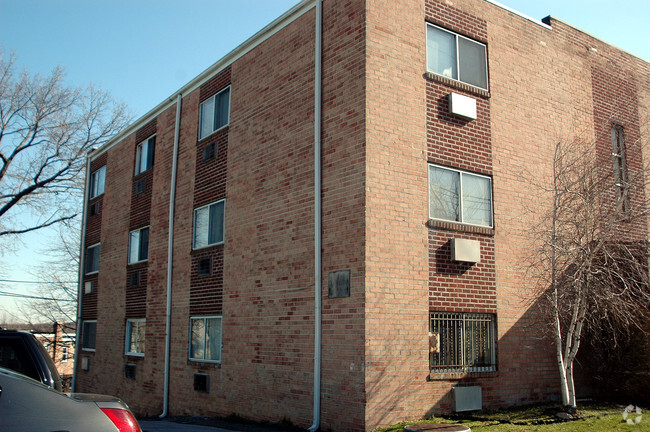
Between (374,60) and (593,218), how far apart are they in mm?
4897

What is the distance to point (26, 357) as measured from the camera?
576cm

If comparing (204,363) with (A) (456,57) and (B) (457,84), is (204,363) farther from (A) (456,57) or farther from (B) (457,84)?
(A) (456,57)

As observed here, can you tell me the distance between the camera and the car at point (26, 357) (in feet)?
18.6

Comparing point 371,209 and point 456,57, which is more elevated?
point 456,57

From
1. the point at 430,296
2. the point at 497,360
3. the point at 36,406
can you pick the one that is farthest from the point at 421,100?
the point at 36,406

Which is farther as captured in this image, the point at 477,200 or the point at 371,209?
the point at 477,200

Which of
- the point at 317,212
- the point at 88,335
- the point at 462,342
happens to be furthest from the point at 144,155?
the point at 462,342

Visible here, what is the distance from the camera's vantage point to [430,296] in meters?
10.7

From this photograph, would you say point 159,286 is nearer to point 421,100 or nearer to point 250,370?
point 250,370

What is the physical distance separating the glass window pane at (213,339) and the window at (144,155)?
21.7 ft

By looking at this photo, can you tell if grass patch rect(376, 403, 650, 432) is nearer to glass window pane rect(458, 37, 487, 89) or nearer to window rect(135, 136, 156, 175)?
glass window pane rect(458, 37, 487, 89)

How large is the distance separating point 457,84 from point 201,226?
7.19m

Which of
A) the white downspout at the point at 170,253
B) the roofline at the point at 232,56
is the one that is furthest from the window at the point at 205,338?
the roofline at the point at 232,56

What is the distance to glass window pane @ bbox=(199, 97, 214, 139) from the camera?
15.6m
